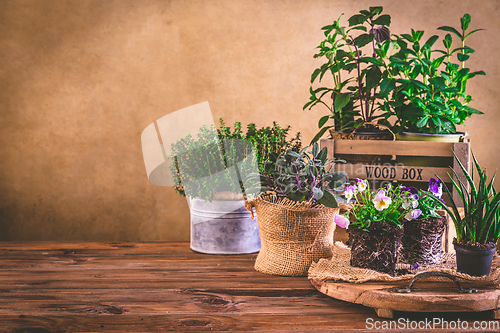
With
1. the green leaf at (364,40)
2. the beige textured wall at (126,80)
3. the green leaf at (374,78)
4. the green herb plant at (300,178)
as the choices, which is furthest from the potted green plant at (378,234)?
the beige textured wall at (126,80)

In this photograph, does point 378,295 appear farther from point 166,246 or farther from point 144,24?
point 144,24

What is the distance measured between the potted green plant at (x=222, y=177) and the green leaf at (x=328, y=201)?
1.15ft

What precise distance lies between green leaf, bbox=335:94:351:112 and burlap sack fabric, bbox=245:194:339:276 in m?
0.44

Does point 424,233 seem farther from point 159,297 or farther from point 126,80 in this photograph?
point 126,80

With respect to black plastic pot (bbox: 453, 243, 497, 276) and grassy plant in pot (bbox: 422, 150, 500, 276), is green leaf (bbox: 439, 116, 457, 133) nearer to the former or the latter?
grassy plant in pot (bbox: 422, 150, 500, 276)

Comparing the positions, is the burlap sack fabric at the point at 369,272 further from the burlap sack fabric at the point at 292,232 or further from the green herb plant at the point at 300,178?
the green herb plant at the point at 300,178

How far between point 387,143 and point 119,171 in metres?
1.50

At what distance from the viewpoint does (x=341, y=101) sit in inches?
61.3

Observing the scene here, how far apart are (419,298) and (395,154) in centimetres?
65

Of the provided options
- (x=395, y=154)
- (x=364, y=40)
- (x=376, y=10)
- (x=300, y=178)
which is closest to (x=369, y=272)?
(x=300, y=178)

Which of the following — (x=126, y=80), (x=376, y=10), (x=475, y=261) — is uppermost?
(x=376, y=10)

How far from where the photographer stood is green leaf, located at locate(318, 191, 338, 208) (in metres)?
1.23

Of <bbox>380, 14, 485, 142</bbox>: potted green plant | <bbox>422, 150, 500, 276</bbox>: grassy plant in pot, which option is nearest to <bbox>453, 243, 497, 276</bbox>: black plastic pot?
<bbox>422, 150, 500, 276</bbox>: grassy plant in pot

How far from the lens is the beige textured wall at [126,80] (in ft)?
7.18
